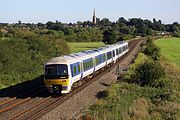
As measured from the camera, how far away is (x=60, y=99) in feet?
75.7

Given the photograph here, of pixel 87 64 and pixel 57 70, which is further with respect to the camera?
pixel 87 64

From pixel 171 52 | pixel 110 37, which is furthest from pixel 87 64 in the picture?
pixel 110 37

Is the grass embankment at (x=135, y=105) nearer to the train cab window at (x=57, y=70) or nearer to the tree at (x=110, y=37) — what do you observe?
the train cab window at (x=57, y=70)

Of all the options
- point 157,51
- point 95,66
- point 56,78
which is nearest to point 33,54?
point 95,66

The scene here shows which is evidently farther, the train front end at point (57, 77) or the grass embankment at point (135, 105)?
the train front end at point (57, 77)

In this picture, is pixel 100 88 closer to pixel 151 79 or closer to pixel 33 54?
pixel 151 79

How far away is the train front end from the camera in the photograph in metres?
23.5

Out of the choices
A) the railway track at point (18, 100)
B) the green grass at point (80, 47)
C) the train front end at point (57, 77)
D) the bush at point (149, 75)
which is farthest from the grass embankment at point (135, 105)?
the green grass at point (80, 47)

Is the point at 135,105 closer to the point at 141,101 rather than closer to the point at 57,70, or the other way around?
the point at 141,101

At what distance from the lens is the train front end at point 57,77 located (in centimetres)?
2350

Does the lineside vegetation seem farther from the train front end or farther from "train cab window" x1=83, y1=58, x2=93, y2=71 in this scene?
"train cab window" x1=83, y1=58, x2=93, y2=71

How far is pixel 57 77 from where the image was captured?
23531mm

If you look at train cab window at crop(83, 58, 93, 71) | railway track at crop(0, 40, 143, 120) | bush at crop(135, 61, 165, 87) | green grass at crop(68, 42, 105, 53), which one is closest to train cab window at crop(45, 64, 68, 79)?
railway track at crop(0, 40, 143, 120)

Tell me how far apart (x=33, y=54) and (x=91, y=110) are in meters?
18.4
